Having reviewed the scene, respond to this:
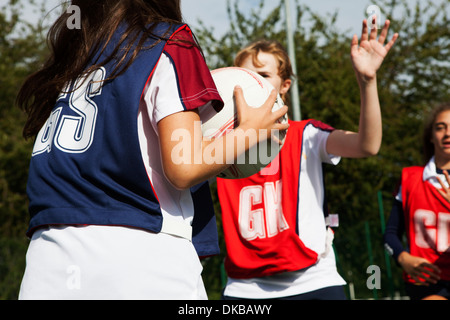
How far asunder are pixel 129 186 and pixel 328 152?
6.51 feet

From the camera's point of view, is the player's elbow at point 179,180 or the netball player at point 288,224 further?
the netball player at point 288,224

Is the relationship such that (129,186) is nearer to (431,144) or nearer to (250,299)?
(250,299)

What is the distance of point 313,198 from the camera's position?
3568mm

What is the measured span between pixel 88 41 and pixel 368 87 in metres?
1.51

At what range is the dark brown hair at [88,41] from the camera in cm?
188

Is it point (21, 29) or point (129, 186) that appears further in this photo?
point (21, 29)

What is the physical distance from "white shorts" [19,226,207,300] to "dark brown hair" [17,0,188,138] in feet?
1.72

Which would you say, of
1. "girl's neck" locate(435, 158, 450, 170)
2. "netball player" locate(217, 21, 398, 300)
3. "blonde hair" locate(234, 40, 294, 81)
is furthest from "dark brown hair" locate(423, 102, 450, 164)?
"netball player" locate(217, 21, 398, 300)

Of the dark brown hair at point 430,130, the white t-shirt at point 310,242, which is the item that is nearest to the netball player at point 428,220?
the dark brown hair at point 430,130

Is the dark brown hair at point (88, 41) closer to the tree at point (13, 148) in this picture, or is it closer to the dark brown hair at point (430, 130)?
the dark brown hair at point (430, 130)

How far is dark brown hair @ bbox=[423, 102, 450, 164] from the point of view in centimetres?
491

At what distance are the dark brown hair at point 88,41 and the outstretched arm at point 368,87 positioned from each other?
1101mm

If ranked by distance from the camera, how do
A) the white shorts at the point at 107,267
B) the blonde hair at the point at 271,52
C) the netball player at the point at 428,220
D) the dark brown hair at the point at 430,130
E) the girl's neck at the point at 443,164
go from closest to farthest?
the white shorts at the point at 107,267, the blonde hair at the point at 271,52, the netball player at the point at 428,220, the girl's neck at the point at 443,164, the dark brown hair at the point at 430,130
